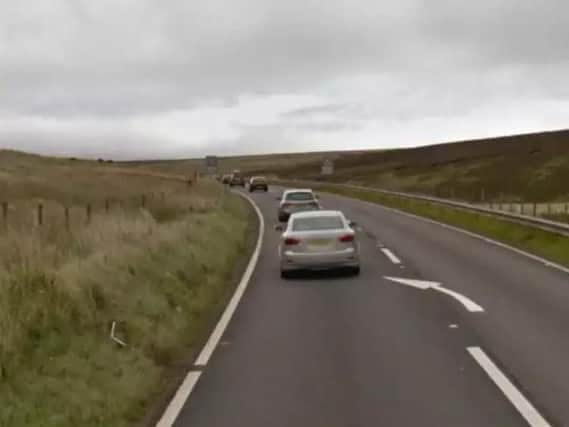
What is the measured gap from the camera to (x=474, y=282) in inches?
690

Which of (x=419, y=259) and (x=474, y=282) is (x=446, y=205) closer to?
(x=419, y=259)

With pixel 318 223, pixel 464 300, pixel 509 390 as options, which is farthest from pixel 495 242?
pixel 509 390

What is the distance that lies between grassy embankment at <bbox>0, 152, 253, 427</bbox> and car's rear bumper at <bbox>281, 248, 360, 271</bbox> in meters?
1.31

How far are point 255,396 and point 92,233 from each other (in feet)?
43.7

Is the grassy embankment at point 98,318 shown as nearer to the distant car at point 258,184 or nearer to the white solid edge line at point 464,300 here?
the white solid edge line at point 464,300

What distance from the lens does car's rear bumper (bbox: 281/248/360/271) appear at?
64.0 ft

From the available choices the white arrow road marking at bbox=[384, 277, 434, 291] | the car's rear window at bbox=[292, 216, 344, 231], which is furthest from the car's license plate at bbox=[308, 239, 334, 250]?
the white arrow road marking at bbox=[384, 277, 434, 291]

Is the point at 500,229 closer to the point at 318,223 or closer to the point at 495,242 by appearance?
the point at 495,242

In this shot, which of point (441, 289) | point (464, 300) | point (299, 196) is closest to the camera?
point (464, 300)

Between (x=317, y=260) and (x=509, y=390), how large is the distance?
11022 mm

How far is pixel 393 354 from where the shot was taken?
34.6 feet

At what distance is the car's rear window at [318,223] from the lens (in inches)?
798

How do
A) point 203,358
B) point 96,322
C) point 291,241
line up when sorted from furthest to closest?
point 291,241 → point 96,322 → point 203,358

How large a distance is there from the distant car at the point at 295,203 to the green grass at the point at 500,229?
5434 millimetres
